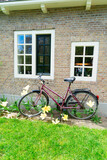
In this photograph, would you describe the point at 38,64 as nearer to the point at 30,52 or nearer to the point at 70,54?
the point at 30,52

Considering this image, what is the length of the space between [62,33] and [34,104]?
2506 mm

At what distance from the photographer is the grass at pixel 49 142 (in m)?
1.85

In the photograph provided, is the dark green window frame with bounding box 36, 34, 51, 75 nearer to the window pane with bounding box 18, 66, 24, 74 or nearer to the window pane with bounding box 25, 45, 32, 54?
the window pane with bounding box 25, 45, 32, 54

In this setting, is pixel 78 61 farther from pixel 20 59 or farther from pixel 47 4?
pixel 20 59

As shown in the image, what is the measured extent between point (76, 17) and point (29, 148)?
385cm

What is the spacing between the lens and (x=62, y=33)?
3.73 m

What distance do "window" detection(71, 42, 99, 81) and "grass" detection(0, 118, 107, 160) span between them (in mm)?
1791

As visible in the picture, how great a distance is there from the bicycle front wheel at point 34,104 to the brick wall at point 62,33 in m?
0.67

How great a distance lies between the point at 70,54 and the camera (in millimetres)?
3740

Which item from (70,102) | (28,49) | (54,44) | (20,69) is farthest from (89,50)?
(20,69)

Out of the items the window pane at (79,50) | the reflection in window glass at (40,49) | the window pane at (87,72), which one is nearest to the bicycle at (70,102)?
the window pane at (87,72)

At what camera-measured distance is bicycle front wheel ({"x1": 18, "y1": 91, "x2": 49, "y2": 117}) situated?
11.0ft

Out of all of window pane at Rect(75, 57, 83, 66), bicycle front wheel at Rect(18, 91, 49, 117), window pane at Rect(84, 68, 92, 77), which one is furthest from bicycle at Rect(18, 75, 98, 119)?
window pane at Rect(75, 57, 83, 66)

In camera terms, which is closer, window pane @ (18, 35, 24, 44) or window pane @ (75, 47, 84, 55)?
window pane @ (75, 47, 84, 55)
